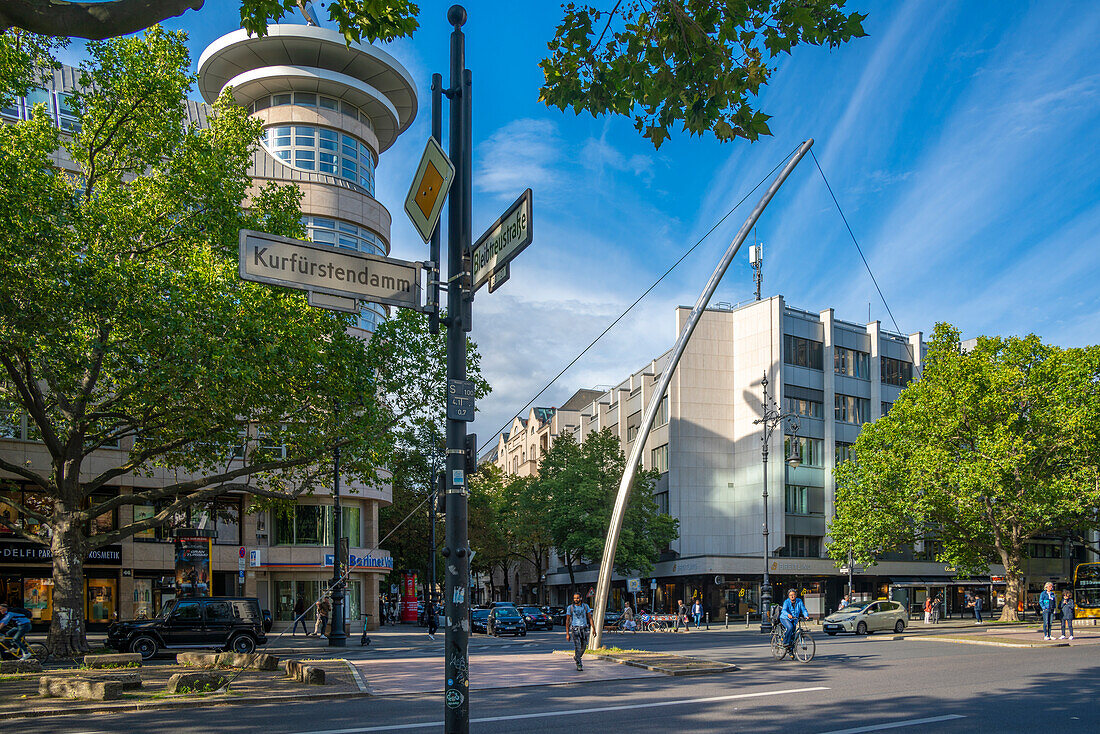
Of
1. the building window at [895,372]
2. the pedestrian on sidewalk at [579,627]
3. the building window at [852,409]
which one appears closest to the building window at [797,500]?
the building window at [852,409]

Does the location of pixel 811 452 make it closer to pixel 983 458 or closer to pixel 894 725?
pixel 983 458

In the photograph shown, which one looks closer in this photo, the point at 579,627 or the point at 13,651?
the point at 579,627

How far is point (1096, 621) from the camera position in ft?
130

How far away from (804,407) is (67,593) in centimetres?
4769

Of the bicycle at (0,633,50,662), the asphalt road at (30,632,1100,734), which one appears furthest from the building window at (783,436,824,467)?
the bicycle at (0,633,50,662)

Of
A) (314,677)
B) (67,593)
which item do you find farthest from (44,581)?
(314,677)

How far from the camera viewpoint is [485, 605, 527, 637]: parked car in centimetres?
4025

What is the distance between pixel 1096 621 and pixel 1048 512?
5.20 m

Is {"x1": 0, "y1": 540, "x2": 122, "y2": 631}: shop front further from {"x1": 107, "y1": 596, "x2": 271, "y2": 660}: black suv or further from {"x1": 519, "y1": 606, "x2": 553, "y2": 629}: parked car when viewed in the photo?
{"x1": 519, "y1": 606, "x2": 553, "y2": 629}: parked car

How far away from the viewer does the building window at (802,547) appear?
5803 cm

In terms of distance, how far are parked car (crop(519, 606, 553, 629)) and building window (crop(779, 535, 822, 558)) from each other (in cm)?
1843

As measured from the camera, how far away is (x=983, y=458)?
4081cm

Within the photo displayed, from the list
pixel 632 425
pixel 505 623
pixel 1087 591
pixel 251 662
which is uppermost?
pixel 632 425

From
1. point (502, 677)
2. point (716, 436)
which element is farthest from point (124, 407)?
point (716, 436)
